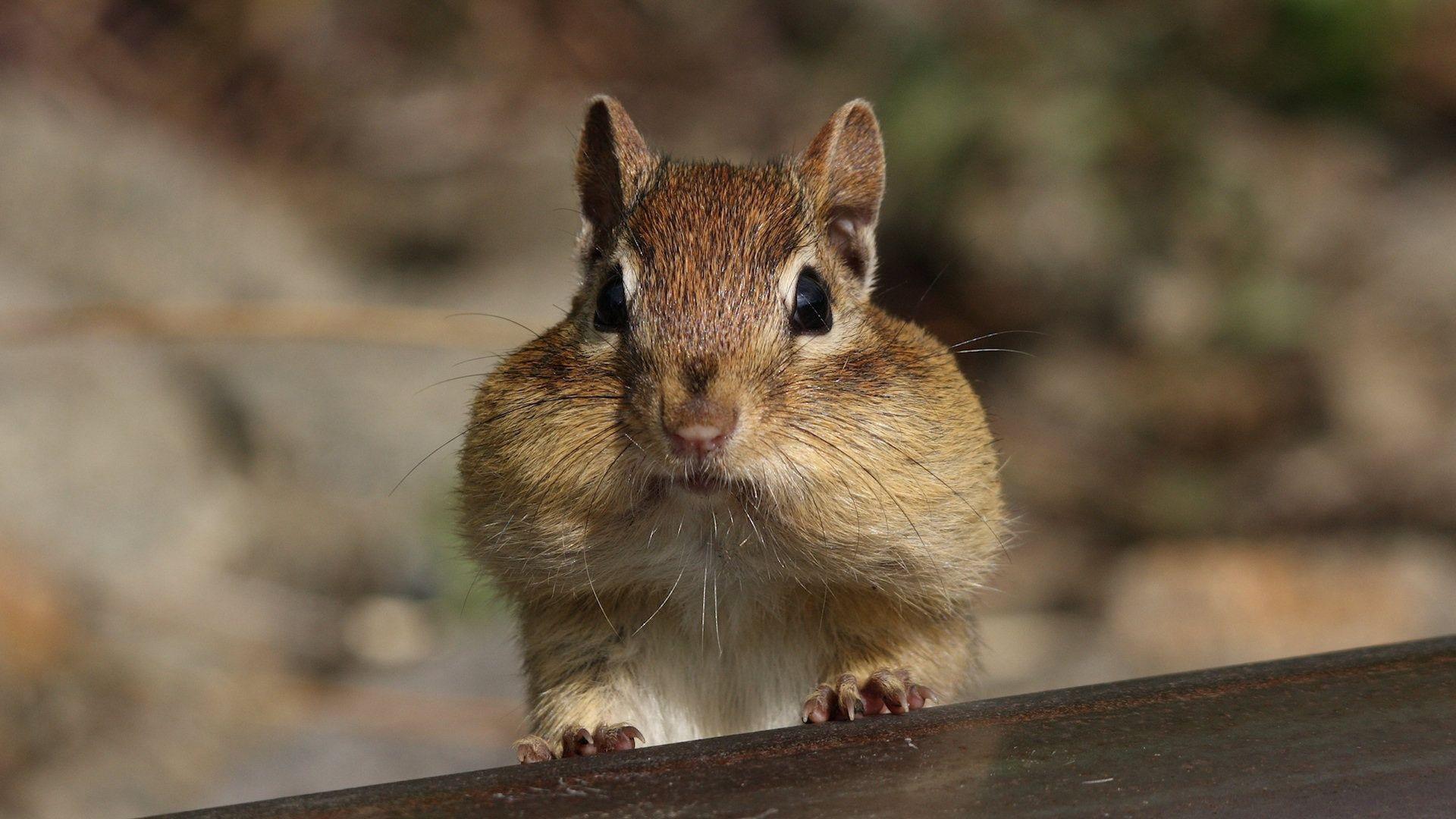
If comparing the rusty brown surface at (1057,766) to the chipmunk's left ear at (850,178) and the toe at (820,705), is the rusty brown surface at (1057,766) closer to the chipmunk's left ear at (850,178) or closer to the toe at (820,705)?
the toe at (820,705)

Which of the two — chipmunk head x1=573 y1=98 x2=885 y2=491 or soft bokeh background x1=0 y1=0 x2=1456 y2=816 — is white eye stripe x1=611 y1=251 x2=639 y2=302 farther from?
soft bokeh background x1=0 y1=0 x2=1456 y2=816

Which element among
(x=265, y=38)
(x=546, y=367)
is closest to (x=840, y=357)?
(x=546, y=367)

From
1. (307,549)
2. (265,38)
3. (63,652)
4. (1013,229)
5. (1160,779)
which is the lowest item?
(1160,779)

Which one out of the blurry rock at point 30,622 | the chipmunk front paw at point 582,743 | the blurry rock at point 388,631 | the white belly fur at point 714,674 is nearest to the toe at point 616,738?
the chipmunk front paw at point 582,743

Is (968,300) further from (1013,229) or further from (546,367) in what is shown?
(546,367)

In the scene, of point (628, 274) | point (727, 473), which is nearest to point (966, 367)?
point (628, 274)

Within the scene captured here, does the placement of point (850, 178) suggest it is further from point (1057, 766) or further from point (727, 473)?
point (1057, 766)
